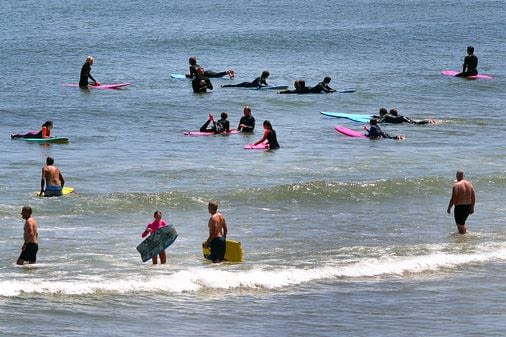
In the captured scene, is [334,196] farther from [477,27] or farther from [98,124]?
[477,27]

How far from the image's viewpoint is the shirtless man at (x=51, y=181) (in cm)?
2688

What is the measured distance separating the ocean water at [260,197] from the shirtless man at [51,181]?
0.27 meters

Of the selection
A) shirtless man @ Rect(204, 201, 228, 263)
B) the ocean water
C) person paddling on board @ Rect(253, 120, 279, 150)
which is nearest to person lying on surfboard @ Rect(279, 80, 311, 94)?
the ocean water

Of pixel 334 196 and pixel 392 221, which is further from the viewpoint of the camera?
pixel 334 196

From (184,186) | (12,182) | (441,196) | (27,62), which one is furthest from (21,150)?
(27,62)

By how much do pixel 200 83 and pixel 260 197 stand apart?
18.6 metres

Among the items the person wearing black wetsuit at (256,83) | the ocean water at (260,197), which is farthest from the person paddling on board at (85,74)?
the person wearing black wetsuit at (256,83)

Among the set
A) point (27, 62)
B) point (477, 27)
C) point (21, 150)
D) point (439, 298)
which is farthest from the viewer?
point (477, 27)

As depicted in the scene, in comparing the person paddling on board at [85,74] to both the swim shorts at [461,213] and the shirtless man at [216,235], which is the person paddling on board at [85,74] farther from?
the shirtless man at [216,235]

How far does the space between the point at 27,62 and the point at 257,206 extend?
31.4 metres

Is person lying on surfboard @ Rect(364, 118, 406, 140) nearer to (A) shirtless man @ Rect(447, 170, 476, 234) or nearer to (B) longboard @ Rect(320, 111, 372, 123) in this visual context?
(B) longboard @ Rect(320, 111, 372, 123)

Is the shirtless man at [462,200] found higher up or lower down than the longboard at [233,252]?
higher up

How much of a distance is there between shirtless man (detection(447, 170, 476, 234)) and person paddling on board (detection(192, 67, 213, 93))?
23370 millimetres

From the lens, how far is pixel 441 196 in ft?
96.6
